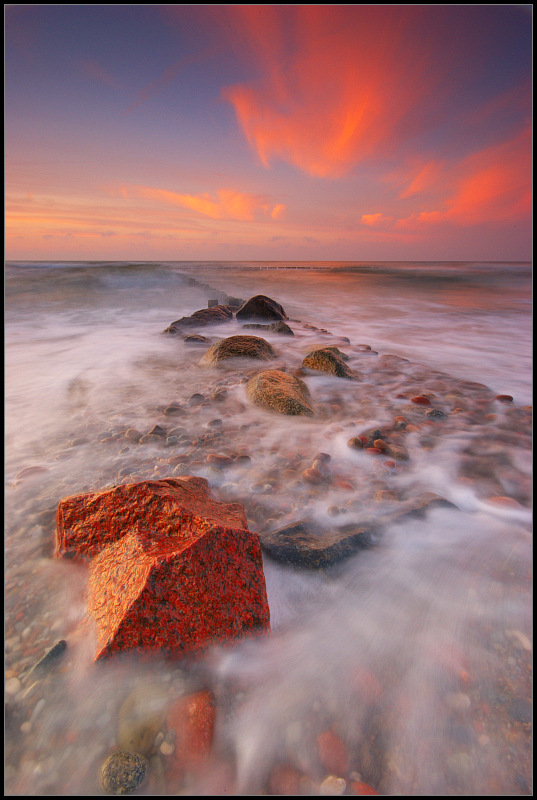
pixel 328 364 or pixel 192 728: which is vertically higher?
pixel 328 364

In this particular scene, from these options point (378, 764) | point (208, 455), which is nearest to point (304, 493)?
point (208, 455)

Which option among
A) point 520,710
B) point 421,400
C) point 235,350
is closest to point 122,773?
point 520,710

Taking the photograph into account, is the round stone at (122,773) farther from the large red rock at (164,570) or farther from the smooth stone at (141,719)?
the large red rock at (164,570)

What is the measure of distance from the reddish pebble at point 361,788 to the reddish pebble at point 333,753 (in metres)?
0.04

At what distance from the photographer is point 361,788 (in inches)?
40.9

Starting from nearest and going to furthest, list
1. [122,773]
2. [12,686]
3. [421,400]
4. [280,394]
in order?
[122,773] → [12,686] → [280,394] → [421,400]

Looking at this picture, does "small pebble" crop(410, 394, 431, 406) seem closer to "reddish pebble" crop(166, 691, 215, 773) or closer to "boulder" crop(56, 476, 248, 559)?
"boulder" crop(56, 476, 248, 559)

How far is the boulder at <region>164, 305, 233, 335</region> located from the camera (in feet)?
25.1

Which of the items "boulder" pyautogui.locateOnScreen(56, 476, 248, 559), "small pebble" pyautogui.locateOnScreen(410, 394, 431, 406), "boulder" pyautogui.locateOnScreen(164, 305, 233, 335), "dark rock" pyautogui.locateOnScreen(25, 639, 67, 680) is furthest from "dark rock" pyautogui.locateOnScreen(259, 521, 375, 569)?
"boulder" pyautogui.locateOnScreen(164, 305, 233, 335)

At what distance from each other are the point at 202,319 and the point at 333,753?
7.81 metres

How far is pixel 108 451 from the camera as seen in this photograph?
8.96 ft

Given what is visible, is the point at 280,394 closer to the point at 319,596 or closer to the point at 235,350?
the point at 235,350

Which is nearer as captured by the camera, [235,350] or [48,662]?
[48,662]

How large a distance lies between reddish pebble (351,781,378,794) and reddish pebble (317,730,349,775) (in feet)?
0.13
